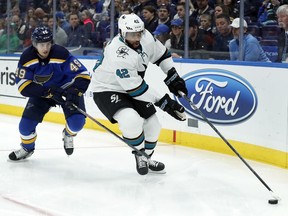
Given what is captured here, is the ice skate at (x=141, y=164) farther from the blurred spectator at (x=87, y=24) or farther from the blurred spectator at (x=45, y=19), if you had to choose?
the blurred spectator at (x=45, y=19)

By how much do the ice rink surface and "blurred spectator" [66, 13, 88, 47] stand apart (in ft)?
6.12

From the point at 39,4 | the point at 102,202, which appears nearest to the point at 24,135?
the point at 102,202

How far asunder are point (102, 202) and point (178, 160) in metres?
1.57

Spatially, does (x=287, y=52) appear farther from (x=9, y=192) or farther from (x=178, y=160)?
(x=9, y=192)

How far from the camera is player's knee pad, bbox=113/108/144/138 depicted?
434 cm

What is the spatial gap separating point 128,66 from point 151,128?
0.55 m

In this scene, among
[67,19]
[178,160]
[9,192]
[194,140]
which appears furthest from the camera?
[67,19]

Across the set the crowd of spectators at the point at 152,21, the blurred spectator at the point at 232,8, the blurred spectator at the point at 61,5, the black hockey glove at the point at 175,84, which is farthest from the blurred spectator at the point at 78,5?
the black hockey glove at the point at 175,84

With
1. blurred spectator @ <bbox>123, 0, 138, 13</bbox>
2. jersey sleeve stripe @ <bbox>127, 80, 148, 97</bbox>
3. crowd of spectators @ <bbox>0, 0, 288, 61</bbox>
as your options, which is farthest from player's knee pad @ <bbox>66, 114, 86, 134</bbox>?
blurred spectator @ <bbox>123, 0, 138, 13</bbox>

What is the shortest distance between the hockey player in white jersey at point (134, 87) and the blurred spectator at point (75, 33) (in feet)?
9.32

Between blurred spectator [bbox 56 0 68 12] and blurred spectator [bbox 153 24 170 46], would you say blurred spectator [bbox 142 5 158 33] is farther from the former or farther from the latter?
blurred spectator [bbox 56 0 68 12]

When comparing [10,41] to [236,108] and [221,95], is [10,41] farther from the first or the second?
[236,108]

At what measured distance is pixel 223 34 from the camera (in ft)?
18.4

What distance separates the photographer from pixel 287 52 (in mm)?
5023
